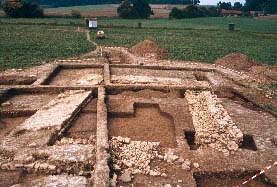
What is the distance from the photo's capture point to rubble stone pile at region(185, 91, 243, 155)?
28.4 ft

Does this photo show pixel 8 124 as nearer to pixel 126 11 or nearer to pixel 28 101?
pixel 28 101

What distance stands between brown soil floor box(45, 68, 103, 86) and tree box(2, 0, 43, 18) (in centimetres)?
3450

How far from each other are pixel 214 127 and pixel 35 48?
17051mm

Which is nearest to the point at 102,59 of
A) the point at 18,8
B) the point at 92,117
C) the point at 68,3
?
the point at 92,117

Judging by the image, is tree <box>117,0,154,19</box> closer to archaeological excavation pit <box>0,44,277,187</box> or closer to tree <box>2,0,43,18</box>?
tree <box>2,0,43,18</box>

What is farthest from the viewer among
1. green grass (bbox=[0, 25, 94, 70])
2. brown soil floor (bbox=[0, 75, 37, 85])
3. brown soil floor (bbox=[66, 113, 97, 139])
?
green grass (bbox=[0, 25, 94, 70])

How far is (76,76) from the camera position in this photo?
607 inches

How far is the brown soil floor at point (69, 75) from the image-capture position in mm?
14330

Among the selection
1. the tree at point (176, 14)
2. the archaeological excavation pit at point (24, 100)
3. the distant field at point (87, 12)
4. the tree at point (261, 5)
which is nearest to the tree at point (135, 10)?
the distant field at point (87, 12)

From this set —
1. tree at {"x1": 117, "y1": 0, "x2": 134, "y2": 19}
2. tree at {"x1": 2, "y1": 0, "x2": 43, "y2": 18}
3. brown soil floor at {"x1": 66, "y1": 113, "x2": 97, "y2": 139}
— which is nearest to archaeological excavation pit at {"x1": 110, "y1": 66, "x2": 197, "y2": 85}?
brown soil floor at {"x1": 66, "y1": 113, "x2": 97, "y2": 139}

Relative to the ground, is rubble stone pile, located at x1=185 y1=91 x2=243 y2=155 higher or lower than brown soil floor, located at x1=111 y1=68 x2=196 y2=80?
lower

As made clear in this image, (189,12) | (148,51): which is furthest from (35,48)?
(189,12)

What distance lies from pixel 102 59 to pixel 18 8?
3274cm

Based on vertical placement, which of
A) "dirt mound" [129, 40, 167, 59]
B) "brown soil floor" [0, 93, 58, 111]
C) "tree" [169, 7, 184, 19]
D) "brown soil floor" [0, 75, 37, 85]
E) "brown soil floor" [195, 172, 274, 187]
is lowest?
"brown soil floor" [195, 172, 274, 187]
